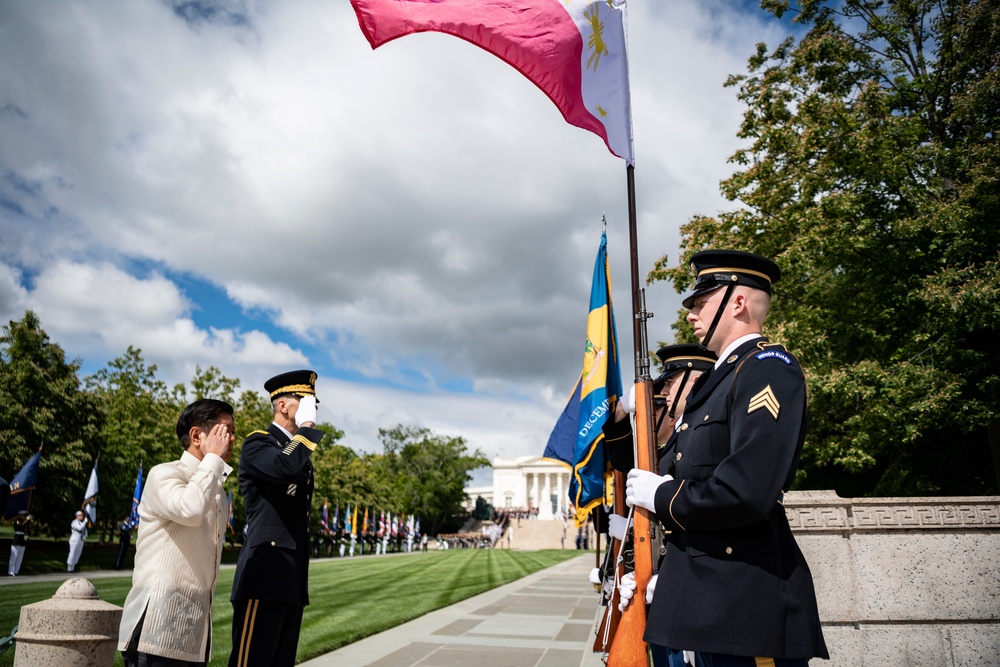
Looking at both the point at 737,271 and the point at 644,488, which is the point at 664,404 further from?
the point at 644,488

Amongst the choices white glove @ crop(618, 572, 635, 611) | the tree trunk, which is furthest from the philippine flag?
the tree trunk

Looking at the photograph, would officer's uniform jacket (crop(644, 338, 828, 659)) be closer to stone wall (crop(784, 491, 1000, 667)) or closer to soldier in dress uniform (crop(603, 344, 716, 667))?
soldier in dress uniform (crop(603, 344, 716, 667))

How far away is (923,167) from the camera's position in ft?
54.0

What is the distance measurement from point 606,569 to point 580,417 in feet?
4.12

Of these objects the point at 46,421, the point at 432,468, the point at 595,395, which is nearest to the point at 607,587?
the point at 595,395

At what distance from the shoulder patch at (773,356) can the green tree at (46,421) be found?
26.8 m

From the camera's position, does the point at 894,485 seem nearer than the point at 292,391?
No

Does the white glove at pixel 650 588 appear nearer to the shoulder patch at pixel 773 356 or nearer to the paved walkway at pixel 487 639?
the shoulder patch at pixel 773 356

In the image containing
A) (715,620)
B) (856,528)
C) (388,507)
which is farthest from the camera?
(388,507)

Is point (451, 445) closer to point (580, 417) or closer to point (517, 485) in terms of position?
point (517, 485)

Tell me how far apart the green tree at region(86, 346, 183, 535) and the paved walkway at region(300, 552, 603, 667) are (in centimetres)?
1763

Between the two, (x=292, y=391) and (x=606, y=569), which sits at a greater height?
(x=292, y=391)

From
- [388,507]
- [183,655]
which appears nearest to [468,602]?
[183,655]

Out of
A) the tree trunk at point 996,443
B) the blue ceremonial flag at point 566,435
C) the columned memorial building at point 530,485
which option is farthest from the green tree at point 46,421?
the columned memorial building at point 530,485
